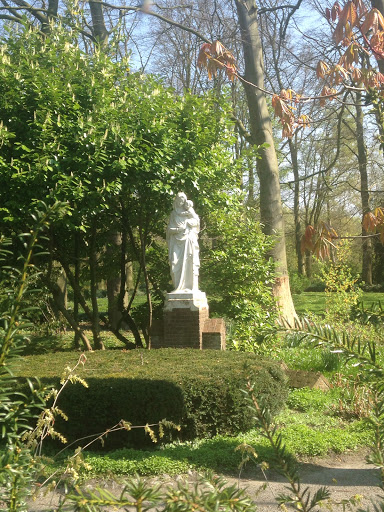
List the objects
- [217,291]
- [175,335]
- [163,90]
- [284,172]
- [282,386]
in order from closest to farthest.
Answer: [282,386] → [175,335] → [163,90] → [217,291] → [284,172]

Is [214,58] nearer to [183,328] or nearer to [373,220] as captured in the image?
[373,220]

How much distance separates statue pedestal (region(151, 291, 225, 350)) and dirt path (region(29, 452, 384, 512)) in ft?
11.7

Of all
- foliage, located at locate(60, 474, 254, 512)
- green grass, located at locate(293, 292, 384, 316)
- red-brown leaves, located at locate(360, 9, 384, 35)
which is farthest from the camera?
green grass, located at locate(293, 292, 384, 316)

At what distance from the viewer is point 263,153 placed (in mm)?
14414

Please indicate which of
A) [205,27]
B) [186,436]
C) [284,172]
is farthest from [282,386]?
[284,172]

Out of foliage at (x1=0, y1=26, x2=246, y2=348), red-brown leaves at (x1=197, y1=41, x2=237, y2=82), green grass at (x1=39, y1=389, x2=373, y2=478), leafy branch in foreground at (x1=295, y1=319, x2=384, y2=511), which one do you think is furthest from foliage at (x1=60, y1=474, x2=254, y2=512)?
foliage at (x1=0, y1=26, x2=246, y2=348)

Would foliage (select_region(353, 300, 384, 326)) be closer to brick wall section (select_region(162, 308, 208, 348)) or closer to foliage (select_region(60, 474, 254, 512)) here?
foliage (select_region(60, 474, 254, 512))

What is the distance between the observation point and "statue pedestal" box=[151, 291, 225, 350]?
8.86 meters

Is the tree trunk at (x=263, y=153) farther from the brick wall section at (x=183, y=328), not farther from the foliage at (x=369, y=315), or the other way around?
the foliage at (x=369, y=315)

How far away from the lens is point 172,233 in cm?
935

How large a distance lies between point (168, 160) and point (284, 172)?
25.6m

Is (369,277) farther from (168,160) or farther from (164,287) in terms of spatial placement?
(168,160)

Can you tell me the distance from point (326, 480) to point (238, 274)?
6.28 m

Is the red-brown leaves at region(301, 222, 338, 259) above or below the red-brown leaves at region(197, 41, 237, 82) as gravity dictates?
below
